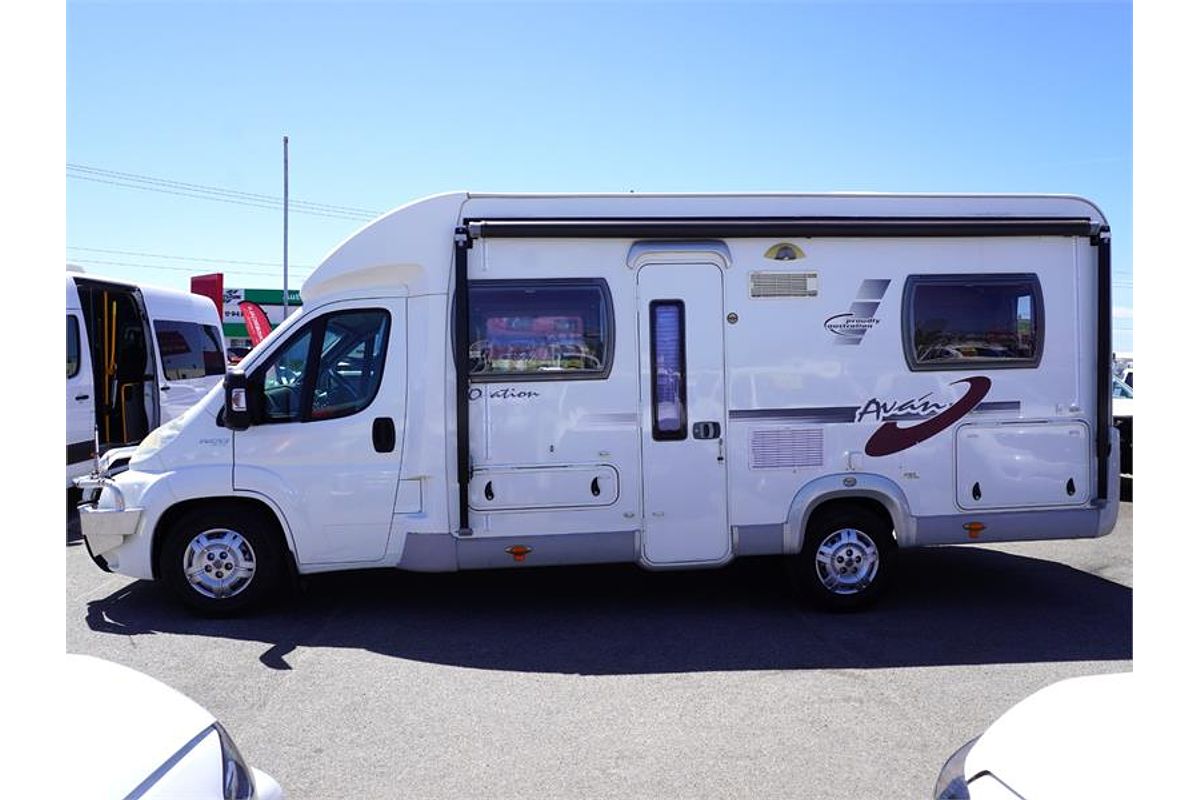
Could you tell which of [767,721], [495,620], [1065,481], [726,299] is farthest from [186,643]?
[1065,481]

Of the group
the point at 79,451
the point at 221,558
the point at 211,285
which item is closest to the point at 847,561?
the point at 221,558

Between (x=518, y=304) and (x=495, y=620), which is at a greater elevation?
(x=518, y=304)

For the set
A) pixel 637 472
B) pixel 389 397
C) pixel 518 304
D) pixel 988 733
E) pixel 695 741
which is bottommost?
pixel 695 741

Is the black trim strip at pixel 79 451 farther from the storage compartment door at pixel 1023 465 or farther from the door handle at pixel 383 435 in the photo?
the storage compartment door at pixel 1023 465

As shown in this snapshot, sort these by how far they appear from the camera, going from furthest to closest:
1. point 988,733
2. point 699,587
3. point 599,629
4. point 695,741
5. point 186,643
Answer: point 699,587
point 599,629
point 186,643
point 695,741
point 988,733

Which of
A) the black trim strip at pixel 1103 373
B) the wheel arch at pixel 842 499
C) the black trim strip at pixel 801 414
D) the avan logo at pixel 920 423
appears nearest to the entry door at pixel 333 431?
the black trim strip at pixel 801 414

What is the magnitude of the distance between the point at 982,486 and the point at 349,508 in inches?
181

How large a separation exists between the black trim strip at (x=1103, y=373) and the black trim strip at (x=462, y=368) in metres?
→ 4.67

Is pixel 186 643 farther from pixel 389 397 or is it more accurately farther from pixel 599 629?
pixel 599 629

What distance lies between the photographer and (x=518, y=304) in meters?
6.62

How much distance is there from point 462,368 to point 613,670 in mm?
2299

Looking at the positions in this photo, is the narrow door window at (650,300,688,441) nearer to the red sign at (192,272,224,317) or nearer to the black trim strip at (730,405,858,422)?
the black trim strip at (730,405,858,422)

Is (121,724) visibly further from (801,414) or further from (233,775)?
(801,414)

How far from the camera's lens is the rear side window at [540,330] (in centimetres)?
659
